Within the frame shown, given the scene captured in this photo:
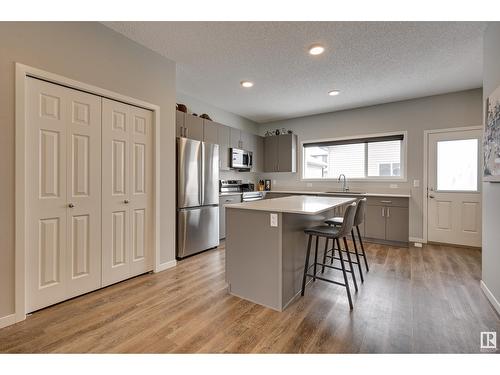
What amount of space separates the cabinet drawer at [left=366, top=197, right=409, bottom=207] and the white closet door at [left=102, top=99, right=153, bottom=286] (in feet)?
12.3

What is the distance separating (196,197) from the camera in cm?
363

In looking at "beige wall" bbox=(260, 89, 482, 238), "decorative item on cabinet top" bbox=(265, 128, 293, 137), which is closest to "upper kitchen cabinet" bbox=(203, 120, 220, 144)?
"decorative item on cabinet top" bbox=(265, 128, 293, 137)

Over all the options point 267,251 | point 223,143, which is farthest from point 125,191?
point 223,143

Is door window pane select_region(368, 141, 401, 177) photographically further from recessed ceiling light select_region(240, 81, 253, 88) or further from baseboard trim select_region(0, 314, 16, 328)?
baseboard trim select_region(0, 314, 16, 328)

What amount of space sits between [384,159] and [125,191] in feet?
15.1

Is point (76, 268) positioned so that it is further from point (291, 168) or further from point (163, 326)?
point (291, 168)

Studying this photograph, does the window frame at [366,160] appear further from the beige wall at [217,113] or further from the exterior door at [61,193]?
the exterior door at [61,193]

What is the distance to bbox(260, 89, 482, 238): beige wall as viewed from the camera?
13.2ft

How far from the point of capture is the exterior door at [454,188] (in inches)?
155

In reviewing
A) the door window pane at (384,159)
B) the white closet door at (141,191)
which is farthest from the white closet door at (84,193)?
the door window pane at (384,159)

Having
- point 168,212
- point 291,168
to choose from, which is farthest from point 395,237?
point 168,212

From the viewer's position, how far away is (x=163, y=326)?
1.84 m

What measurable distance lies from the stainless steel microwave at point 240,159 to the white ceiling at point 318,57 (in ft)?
3.50
